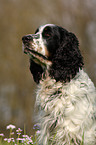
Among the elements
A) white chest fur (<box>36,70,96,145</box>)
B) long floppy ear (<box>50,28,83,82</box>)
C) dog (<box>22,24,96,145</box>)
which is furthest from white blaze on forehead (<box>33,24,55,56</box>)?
white chest fur (<box>36,70,96,145</box>)

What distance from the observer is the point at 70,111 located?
11.7ft

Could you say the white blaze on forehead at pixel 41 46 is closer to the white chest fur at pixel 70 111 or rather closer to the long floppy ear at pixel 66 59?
the long floppy ear at pixel 66 59

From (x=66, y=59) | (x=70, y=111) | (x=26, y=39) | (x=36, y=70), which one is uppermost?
(x=26, y=39)

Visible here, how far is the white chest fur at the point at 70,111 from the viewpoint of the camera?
3.57 metres

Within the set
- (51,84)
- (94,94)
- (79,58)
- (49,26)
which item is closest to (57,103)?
(51,84)

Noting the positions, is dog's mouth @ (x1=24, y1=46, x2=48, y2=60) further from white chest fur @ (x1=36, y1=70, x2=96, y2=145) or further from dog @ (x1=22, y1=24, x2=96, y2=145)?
white chest fur @ (x1=36, y1=70, x2=96, y2=145)

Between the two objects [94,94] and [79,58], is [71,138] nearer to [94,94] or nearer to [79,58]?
[94,94]

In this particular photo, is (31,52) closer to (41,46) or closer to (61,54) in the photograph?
(41,46)

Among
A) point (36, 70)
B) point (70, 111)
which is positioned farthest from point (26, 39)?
point (70, 111)

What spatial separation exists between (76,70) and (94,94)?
1.39ft

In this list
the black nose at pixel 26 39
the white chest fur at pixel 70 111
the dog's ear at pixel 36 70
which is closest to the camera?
the white chest fur at pixel 70 111

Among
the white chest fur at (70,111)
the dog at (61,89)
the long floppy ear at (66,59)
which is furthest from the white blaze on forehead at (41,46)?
the white chest fur at (70,111)

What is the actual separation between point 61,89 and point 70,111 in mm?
346

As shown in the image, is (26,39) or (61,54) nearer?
(26,39)
